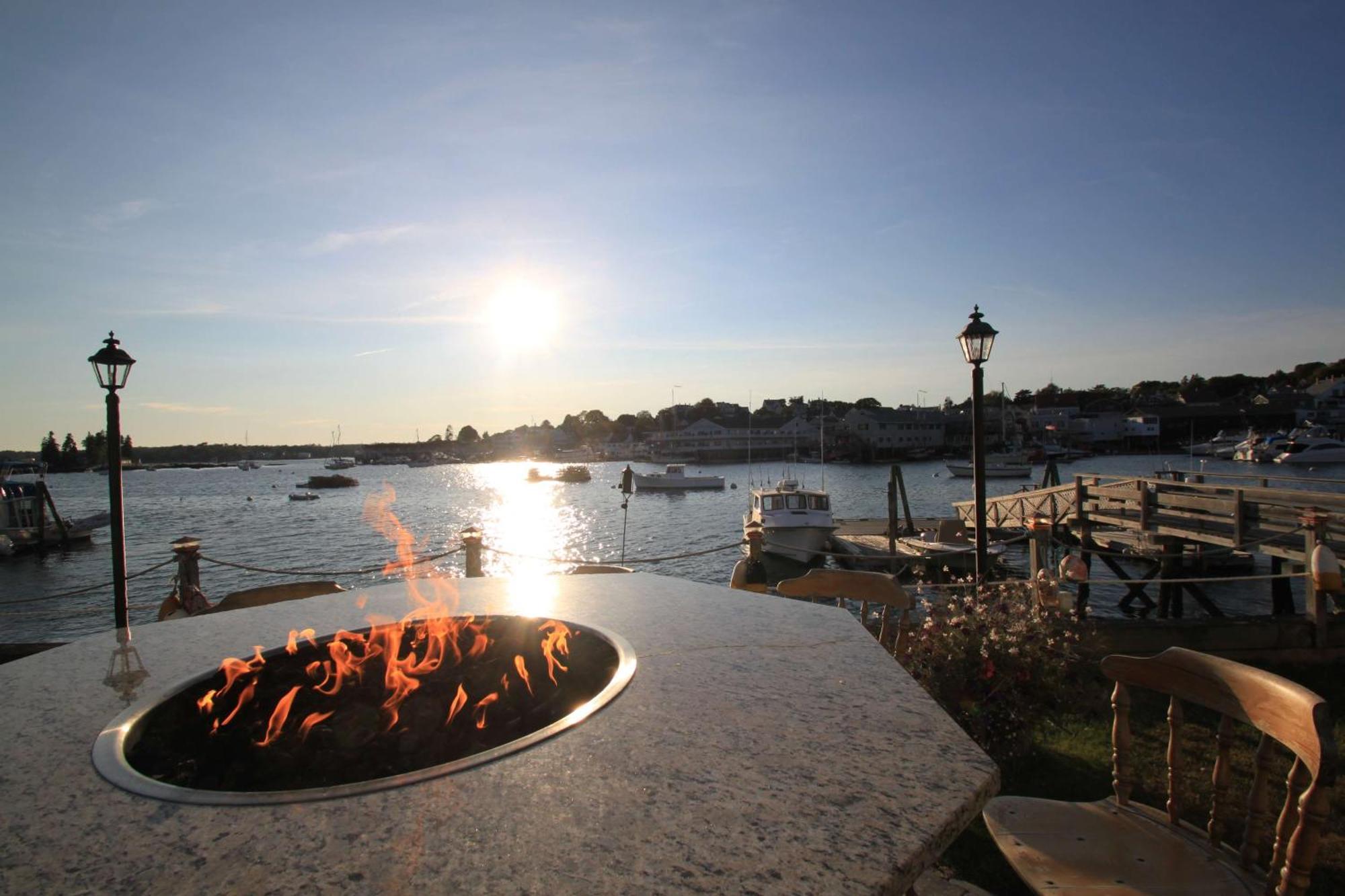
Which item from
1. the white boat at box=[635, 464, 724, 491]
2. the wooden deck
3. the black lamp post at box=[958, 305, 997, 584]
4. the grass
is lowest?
the white boat at box=[635, 464, 724, 491]

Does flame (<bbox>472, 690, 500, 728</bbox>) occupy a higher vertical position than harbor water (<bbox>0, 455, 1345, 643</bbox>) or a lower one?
higher

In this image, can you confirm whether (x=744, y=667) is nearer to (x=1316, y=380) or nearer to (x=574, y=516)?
(x=574, y=516)

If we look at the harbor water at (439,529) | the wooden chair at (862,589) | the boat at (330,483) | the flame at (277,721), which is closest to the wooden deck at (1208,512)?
the harbor water at (439,529)

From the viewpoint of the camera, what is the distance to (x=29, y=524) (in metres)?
44.5

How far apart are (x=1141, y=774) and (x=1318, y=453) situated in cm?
10225

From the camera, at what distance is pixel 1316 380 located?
141500 millimetres

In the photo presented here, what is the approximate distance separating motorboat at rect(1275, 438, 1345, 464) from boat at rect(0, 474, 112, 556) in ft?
376

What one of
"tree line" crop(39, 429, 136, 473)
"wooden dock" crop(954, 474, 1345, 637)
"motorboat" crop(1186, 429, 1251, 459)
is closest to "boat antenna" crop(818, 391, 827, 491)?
"wooden dock" crop(954, 474, 1345, 637)

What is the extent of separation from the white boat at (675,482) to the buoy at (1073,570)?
2595 inches

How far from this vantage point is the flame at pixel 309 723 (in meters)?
3.28

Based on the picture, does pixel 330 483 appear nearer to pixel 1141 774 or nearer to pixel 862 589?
pixel 862 589

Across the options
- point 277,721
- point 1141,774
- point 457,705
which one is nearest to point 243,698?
point 277,721

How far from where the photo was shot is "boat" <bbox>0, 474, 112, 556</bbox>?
134 feet

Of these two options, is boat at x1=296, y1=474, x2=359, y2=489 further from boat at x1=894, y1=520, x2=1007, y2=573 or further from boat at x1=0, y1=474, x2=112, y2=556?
boat at x1=894, y1=520, x2=1007, y2=573
